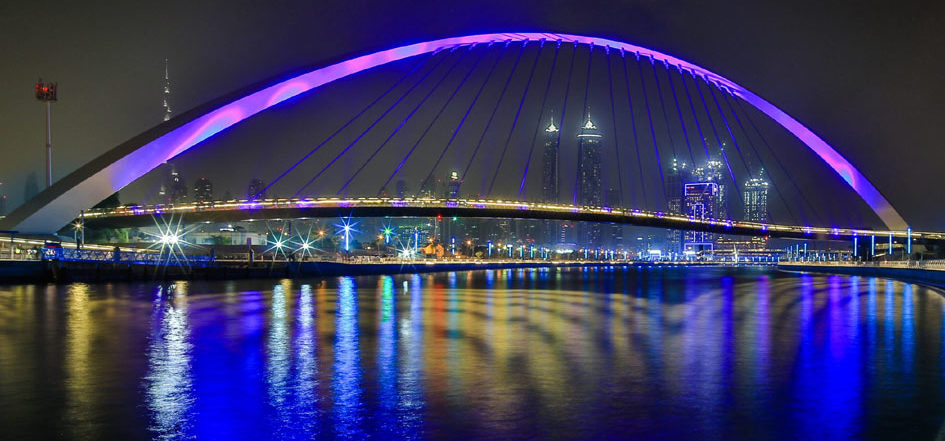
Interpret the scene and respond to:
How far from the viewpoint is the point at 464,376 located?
1260cm

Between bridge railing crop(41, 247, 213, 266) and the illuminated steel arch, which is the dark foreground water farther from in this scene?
the illuminated steel arch

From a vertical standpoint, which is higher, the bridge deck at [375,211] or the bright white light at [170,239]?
the bridge deck at [375,211]

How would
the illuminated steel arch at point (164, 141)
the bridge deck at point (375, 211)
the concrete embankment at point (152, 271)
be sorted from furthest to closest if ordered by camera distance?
1. the bridge deck at point (375, 211)
2. the illuminated steel arch at point (164, 141)
3. the concrete embankment at point (152, 271)

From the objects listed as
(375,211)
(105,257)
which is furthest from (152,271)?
(375,211)

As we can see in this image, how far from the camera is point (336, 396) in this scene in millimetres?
10906

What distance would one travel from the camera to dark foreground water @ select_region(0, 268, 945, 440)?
9203 mm

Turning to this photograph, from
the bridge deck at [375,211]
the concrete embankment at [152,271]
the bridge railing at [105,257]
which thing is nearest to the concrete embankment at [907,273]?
the bridge deck at [375,211]

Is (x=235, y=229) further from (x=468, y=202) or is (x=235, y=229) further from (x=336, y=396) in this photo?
(x=336, y=396)

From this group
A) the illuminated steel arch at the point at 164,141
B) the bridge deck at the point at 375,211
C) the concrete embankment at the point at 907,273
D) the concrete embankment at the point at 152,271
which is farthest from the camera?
the bridge deck at the point at 375,211

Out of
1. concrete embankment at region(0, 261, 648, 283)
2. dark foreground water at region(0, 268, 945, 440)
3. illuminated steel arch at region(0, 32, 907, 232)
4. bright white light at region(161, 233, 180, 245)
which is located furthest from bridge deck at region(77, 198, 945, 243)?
dark foreground water at region(0, 268, 945, 440)

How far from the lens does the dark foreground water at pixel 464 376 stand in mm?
9203

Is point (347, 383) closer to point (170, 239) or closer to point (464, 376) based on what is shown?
point (464, 376)

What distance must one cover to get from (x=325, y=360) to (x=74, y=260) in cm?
3680

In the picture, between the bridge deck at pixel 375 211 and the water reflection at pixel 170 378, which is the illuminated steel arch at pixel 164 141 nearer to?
the bridge deck at pixel 375 211
